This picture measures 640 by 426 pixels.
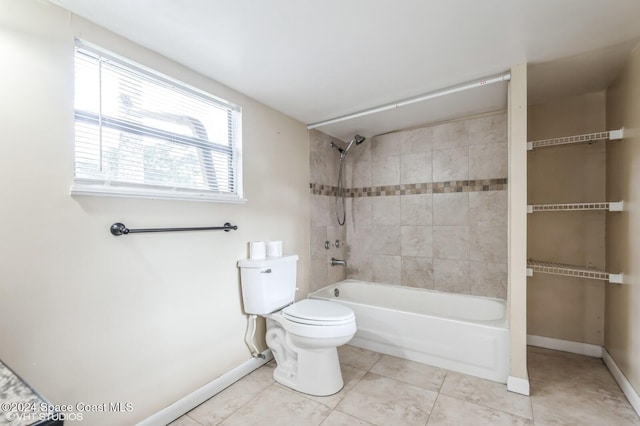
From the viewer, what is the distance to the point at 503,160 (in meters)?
2.51

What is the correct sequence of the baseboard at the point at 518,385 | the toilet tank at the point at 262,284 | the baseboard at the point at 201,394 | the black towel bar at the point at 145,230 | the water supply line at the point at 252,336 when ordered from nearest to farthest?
the black towel bar at the point at 145,230
the baseboard at the point at 201,394
the baseboard at the point at 518,385
the toilet tank at the point at 262,284
the water supply line at the point at 252,336

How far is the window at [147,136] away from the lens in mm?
1349

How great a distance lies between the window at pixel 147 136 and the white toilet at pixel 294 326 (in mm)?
583

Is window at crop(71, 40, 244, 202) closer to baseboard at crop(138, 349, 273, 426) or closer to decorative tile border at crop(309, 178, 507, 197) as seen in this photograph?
decorative tile border at crop(309, 178, 507, 197)

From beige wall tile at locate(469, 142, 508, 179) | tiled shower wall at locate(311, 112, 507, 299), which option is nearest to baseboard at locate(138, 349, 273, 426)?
tiled shower wall at locate(311, 112, 507, 299)

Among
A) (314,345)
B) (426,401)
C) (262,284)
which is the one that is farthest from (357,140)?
(426,401)

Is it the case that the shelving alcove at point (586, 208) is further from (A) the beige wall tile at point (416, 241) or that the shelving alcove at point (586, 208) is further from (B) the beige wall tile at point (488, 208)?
(A) the beige wall tile at point (416, 241)

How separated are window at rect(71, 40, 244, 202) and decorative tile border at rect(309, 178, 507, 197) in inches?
41.2

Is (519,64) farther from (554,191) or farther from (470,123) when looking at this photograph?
(554,191)

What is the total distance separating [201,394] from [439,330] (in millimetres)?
1634

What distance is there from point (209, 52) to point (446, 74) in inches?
57.5

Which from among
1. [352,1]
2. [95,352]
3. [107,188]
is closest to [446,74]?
[352,1]

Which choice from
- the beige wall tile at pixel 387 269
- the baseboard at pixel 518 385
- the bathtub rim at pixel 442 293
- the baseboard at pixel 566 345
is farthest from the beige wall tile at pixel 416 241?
the baseboard at pixel 518 385

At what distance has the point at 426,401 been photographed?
1.71m
